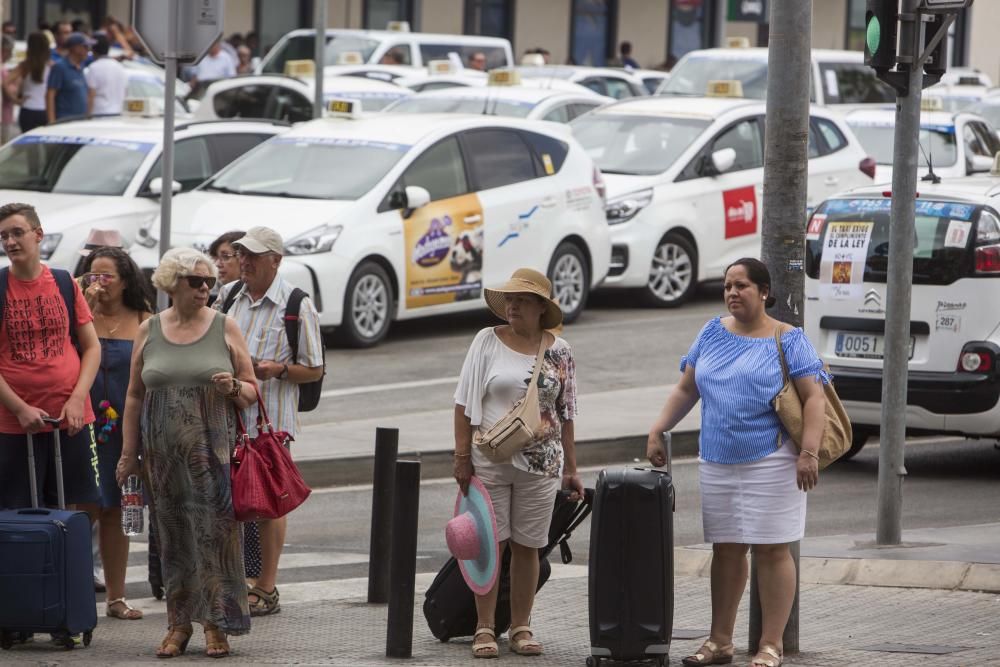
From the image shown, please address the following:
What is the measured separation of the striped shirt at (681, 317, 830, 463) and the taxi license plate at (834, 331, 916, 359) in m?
4.72

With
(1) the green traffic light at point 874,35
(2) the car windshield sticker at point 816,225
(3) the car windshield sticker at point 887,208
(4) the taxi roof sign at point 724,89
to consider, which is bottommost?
(2) the car windshield sticker at point 816,225

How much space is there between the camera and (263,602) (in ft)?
28.8

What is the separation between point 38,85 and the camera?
24.0m

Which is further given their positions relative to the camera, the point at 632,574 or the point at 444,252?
the point at 444,252

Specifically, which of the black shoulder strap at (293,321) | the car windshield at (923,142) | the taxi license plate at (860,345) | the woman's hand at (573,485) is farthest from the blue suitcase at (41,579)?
the car windshield at (923,142)

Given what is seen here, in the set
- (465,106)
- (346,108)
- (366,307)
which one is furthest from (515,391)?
(465,106)

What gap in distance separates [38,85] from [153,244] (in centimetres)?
826

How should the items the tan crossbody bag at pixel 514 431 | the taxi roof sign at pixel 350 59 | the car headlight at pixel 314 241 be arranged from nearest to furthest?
the tan crossbody bag at pixel 514 431 < the car headlight at pixel 314 241 < the taxi roof sign at pixel 350 59

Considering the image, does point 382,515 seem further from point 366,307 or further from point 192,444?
point 366,307

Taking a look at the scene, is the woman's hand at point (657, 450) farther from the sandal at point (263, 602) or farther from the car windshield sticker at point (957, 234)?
the car windshield sticker at point (957, 234)

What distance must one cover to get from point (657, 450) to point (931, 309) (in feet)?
15.7

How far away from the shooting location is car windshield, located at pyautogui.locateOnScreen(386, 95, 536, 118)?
22.4 meters

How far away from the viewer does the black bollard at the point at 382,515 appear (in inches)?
358

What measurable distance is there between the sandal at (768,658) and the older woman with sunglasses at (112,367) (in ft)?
9.00
